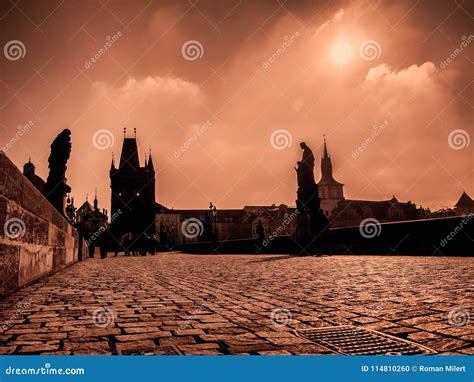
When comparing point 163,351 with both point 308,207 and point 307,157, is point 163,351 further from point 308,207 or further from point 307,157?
point 307,157

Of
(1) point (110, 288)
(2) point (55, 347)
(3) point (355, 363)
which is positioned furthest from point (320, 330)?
(1) point (110, 288)

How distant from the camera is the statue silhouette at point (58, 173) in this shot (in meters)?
12.8

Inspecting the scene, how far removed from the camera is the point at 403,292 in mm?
4898

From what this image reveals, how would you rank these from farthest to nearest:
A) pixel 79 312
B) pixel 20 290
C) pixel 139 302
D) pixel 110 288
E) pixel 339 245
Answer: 1. pixel 339 245
2. pixel 110 288
3. pixel 20 290
4. pixel 139 302
5. pixel 79 312

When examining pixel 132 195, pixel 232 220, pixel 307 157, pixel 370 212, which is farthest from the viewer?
pixel 232 220

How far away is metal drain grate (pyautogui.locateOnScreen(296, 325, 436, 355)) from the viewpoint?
8.01ft

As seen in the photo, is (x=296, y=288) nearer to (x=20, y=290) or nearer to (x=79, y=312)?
(x=79, y=312)

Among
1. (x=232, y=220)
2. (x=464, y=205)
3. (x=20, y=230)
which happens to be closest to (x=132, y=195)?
(x=232, y=220)

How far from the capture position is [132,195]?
84.4 meters

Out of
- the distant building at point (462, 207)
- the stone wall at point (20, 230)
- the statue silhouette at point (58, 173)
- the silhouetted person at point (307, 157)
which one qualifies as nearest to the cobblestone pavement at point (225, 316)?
the stone wall at point (20, 230)

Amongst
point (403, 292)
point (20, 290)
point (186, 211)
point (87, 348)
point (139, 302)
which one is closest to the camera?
point (87, 348)

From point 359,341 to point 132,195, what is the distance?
84.7m

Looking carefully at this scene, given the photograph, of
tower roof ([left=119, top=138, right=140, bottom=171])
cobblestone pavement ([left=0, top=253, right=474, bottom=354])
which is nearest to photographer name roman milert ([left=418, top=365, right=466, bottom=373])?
cobblestone pavement ([left=0, top=253, right=474, bottom=354])

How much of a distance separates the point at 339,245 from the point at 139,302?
13.7 meters
